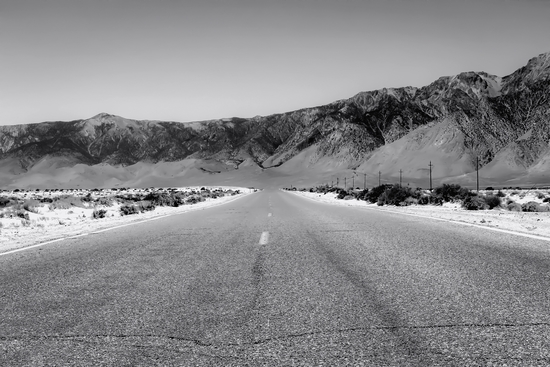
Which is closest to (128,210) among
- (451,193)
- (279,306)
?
(451,193)

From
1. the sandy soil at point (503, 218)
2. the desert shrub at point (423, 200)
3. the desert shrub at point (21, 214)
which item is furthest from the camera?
the desert shrub at point (423, 200)

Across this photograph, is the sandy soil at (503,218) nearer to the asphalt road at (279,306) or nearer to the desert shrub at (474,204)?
the desert shrub at (474,204)

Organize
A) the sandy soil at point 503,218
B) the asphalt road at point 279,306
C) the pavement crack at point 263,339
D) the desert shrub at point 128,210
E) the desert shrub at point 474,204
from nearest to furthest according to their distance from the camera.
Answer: the asphalt road at point 279,306 → the pavement crack at point 263,339 → the sandy soil at point 503,218 → the desert shrub at point 128,210 → the desert shrub at point 474,204

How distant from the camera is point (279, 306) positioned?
4.59m

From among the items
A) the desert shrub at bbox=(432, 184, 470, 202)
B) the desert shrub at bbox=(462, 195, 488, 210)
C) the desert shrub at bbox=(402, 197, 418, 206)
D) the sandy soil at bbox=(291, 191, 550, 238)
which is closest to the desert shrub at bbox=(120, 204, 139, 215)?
the sandy soil at bbox=(291, 191, 550, 238)

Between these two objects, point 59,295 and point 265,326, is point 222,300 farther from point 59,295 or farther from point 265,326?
point 59,295

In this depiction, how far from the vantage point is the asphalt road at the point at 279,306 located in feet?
11.0

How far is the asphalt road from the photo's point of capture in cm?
335

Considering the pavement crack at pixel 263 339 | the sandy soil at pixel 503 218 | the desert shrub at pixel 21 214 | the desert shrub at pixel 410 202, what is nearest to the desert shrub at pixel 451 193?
the desert shrub at pixel 410 202

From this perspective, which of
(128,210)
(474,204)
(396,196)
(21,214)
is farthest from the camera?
(396,196)

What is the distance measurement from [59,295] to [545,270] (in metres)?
5.94

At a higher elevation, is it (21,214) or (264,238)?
(264,238)

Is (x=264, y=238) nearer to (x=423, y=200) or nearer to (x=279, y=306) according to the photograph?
(x=279, y=306)

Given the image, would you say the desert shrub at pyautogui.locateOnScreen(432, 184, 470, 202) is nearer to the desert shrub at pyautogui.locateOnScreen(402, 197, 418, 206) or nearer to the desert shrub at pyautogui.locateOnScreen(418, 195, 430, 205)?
the desert shrub at pyautogui.locateOnScreen(418, 195, 430, 205)
